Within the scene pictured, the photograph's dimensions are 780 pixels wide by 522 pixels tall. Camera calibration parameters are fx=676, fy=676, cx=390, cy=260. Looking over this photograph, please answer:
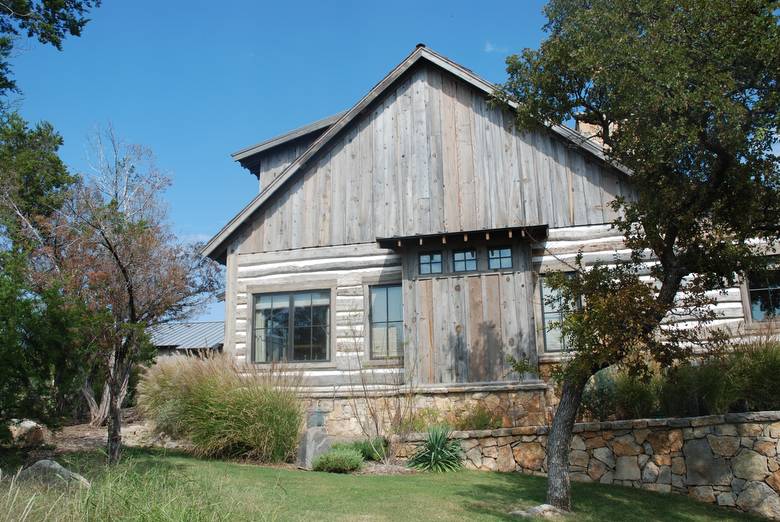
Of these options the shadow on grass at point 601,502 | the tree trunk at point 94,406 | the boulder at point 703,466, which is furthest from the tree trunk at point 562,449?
the tree trunk at point 94,406

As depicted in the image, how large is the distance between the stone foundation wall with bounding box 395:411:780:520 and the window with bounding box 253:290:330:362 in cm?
487

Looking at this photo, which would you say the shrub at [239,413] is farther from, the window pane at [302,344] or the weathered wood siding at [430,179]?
the weathered wood siding at [430,179]

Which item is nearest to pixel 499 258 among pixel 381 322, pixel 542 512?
pixel 381 322

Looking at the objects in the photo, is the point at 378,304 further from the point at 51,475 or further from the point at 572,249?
the point at 51,475

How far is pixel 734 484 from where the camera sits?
891 centimetres

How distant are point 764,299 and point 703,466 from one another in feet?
14.8

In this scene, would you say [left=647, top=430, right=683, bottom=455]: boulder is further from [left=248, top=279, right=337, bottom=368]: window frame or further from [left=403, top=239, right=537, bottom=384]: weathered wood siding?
[left=248, top=279, right=337, bottom=368]: window frame

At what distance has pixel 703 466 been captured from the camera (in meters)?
9.17

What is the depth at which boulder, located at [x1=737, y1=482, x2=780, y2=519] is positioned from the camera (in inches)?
337

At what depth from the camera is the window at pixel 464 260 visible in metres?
13.2

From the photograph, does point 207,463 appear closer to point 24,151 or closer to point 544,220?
point 544,220

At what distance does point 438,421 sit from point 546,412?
196 centimetres

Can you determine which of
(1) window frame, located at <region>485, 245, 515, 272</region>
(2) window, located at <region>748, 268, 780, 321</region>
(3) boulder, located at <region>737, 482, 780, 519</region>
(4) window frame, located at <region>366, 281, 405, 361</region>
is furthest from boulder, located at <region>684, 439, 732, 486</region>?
(4) window frame, located at <region>366, 281, 405, 361</region>

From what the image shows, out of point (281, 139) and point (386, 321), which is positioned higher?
point (281, 139)
